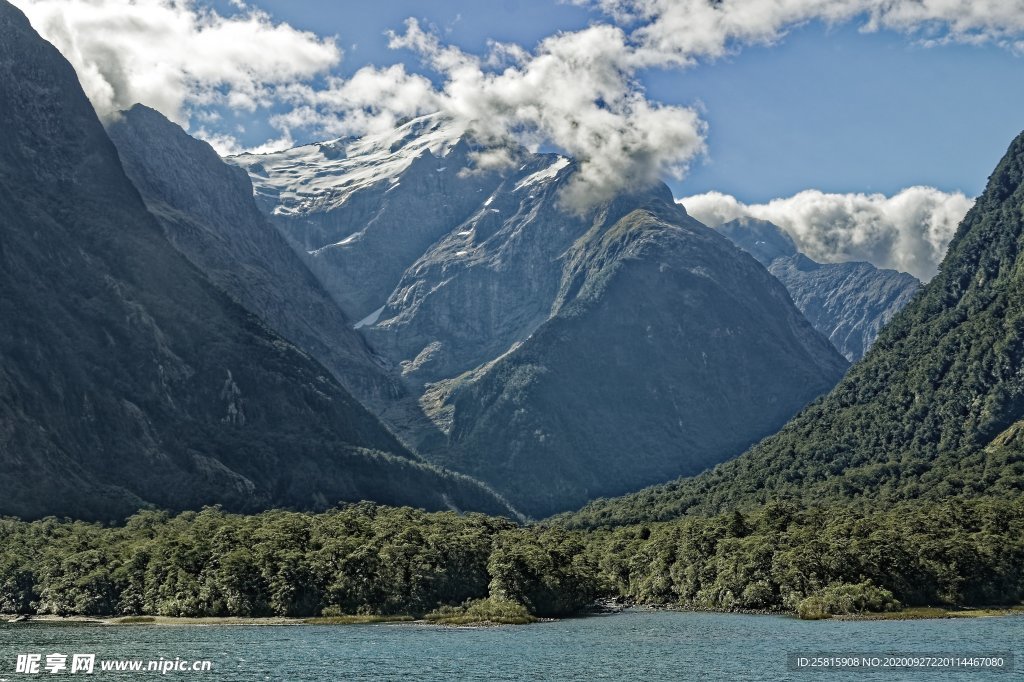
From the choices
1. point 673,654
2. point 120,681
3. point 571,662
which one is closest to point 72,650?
point 120,681

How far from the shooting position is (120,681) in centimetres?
16325

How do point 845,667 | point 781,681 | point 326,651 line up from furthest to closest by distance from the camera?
point 326,651
point 845,667
point 781,681

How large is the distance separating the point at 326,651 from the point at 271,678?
3141 cm

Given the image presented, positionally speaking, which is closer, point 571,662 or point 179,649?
point 571,662

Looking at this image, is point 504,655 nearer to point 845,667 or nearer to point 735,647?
point 735,647

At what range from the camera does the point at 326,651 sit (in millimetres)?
196750

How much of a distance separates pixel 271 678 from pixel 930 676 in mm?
88548

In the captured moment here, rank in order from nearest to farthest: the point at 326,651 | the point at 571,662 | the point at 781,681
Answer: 1. the point at 781,681
2. the point at 571,662
3. the point at 326,651

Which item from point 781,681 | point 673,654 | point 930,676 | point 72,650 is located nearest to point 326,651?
point 72,650

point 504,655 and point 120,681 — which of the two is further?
point 504,655

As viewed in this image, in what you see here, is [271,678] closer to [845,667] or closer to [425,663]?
[425,663]

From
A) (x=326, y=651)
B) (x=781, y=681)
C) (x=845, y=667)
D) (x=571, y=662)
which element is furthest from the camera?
(x=326, y=651)

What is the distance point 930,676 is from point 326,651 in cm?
9212

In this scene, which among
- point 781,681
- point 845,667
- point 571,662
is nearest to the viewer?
point 781,681
